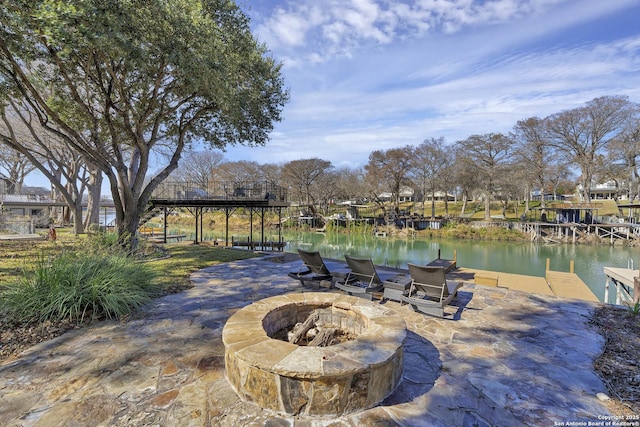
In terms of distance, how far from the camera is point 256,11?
28.2ft

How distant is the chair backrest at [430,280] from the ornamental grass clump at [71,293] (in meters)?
4.20

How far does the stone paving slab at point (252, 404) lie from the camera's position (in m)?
2.19

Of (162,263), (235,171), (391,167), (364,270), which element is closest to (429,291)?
(364,270)

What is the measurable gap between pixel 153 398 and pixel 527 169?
108 ft

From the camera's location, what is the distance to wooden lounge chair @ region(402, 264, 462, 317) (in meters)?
4.18

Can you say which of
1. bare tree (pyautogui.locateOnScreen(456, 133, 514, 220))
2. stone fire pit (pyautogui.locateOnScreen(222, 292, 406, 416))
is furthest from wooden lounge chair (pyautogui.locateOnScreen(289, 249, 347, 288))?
bare tree (pyautogui.locateOnScreen(456, 133, 514, 220))

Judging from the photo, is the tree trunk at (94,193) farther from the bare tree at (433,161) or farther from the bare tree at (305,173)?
the bare tree at (433,161)

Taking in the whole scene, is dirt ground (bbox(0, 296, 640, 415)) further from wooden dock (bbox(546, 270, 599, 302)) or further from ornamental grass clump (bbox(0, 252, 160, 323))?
wooden dock (bbox(546, 270, 599, 302))

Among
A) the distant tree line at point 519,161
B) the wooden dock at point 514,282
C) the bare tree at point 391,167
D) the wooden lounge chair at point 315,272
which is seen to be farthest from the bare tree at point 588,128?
the wooden lounge chair at point 315,272

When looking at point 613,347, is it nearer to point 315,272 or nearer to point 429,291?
point 429,291

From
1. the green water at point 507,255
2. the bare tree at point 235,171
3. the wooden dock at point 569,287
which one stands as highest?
the bare tree at point 235,171

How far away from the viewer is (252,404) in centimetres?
230

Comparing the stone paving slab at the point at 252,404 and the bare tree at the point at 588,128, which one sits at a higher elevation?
the bare tree at the point at 588,128

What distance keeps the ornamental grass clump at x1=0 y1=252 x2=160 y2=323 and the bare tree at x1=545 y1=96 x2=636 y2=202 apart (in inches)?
1295
